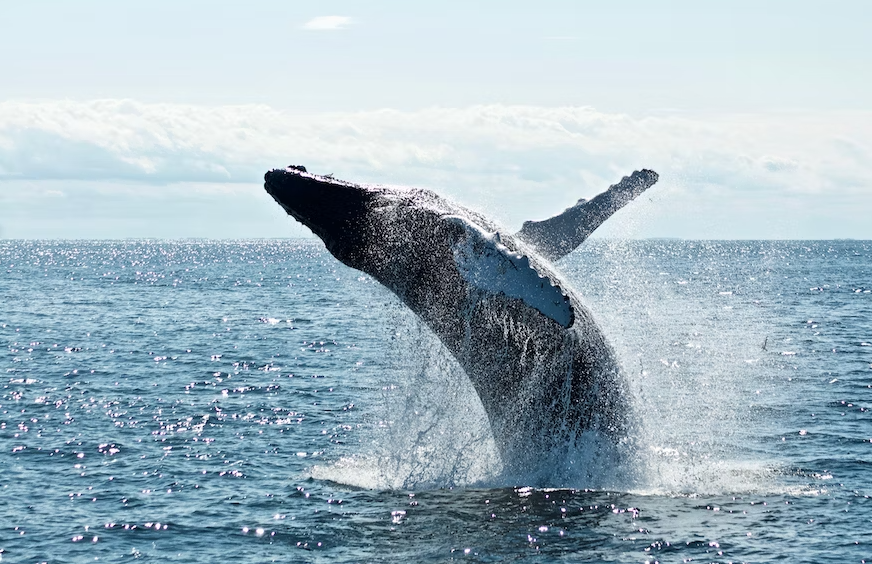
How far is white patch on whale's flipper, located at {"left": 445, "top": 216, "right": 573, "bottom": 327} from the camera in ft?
34.4

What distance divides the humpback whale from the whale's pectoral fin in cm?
2

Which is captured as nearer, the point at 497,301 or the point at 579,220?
the point at 497,301

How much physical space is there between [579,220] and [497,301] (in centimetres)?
233

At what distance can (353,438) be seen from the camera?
20.5 metres

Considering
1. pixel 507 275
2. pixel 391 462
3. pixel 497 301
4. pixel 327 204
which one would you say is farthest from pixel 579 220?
pixel 391 462

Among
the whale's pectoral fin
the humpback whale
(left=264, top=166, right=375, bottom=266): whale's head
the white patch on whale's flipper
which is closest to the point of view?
the white patch on whale's flipper

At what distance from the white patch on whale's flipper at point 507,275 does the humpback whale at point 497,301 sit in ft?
1.69

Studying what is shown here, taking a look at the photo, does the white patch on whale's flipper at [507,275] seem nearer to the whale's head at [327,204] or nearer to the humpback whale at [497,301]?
the humpback whale at [497,301]

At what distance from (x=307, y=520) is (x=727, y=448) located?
838 centimetres

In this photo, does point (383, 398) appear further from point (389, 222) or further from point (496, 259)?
point (496, 259)

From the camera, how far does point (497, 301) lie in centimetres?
1372

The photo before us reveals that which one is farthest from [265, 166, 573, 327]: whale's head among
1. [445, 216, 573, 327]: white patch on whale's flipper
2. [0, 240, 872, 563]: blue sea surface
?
[0, 240, 872, 563]: blue sea surface

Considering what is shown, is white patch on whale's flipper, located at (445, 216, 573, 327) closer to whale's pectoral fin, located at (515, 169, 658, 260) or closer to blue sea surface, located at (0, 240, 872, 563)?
whale's pectoral fin, located at (515, 169, 658, 260)

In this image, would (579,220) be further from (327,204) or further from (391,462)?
(391,462)
